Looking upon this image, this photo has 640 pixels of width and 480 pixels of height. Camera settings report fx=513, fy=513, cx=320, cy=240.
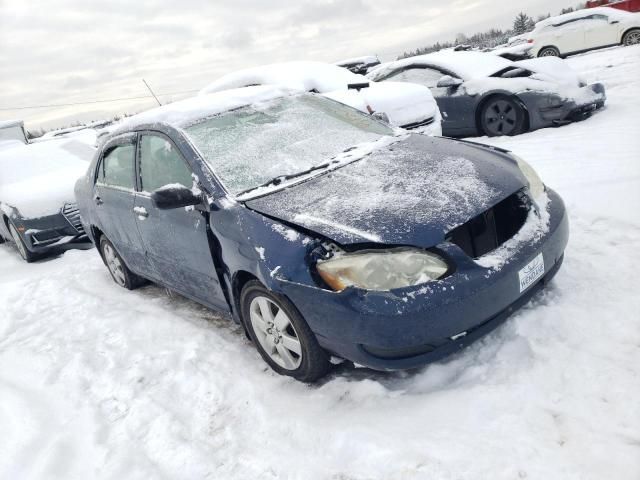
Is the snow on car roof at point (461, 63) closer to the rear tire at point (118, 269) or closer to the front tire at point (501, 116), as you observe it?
the front tire at point (501, 116)

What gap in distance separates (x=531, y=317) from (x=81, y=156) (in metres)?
7.78

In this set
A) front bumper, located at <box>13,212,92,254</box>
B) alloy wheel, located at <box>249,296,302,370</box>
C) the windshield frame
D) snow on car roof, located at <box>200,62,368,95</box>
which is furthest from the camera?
snow on car roof, located at <box>200,62,368,95</box>

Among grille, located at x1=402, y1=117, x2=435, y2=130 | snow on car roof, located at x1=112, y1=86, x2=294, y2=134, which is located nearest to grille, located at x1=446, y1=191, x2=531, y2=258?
snow on car roof, located at x1=112, y1=86, x2=294, y2=134

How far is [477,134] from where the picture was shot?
309 inches

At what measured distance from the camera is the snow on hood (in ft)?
22.0

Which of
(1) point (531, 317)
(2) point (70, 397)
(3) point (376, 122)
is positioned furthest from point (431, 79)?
(2) point (70, 397)

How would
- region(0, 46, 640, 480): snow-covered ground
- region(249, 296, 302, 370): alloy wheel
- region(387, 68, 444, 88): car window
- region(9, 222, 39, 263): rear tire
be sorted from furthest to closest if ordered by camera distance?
1. region(387, 68, 444, 88): car window
2. region(9, 222, 39, 263): rear tire
3. region(249, 296, 302, 370): alloy wheel
4. region(0, 46, 640, 480): snow-covered ground

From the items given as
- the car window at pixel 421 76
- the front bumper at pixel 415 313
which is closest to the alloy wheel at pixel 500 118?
the car window at pixel 421 76

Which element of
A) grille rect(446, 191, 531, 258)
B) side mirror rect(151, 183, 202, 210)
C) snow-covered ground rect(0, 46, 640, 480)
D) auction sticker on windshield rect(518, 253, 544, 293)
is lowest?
snow-covered ground rect(0, 46, 640, 480)

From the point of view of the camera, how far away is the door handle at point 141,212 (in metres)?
3.71

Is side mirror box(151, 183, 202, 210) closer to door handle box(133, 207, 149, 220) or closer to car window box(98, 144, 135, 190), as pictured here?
door handle box(133, 207, 149, 220)

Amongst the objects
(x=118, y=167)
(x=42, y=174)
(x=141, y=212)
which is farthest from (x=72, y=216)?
(x=141, y=212)

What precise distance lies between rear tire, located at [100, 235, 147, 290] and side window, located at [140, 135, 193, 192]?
1307mm

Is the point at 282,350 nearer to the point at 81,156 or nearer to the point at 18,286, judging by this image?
the point at 18,286
